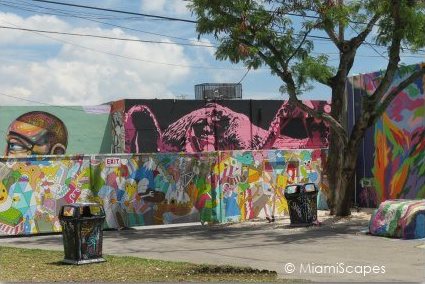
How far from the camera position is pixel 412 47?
16.5 meters

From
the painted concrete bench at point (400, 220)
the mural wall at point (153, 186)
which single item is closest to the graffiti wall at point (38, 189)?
the mural wall at point (153, 186)

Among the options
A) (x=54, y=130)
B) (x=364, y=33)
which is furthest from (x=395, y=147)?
(x=54, y=130)

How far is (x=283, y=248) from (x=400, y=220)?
9.36 ft

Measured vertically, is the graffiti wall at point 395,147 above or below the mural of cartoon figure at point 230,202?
above

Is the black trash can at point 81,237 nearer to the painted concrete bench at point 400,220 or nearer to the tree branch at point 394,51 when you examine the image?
the painted concrete bench at point 400,220

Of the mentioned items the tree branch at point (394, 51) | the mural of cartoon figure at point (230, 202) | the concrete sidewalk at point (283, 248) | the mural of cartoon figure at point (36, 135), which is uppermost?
the tree branch at point (394, 51)

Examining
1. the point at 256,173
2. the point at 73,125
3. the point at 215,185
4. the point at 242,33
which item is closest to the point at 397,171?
the point at 256,173

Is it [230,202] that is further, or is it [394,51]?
[230,202]

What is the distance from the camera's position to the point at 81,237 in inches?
409

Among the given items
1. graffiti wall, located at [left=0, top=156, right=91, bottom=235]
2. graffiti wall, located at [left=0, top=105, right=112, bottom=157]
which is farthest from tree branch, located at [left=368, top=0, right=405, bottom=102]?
graffiti wall, located at [left=0, top=105, right=112, bottom=157]

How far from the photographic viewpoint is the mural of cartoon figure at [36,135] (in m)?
25.2

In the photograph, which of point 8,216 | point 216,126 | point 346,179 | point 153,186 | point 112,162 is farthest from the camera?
point 216,126

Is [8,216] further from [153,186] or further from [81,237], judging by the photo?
[81,237]

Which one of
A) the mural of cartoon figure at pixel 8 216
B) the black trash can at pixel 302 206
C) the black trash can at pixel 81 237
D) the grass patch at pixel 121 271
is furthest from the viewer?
the black trash can at pixel 302 206
